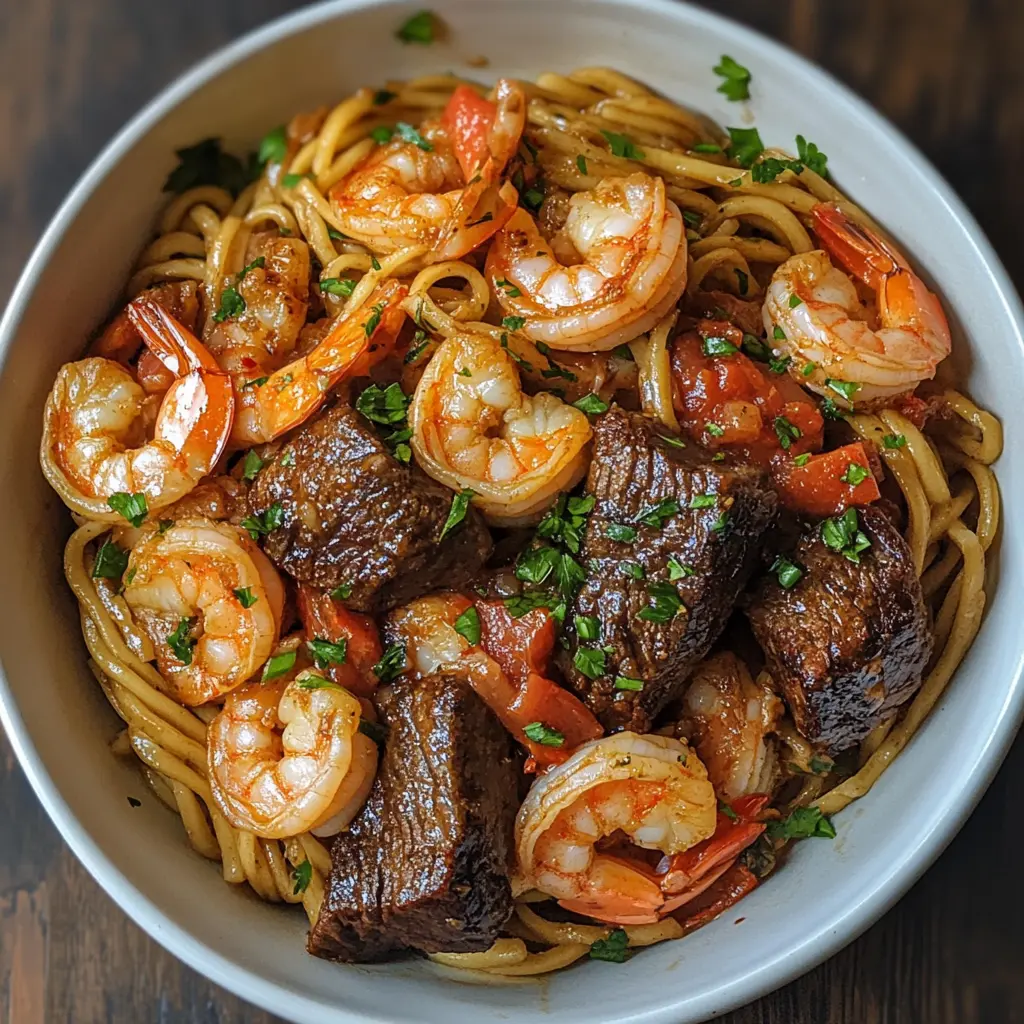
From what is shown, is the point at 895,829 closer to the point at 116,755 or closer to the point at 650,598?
the point at 650,598

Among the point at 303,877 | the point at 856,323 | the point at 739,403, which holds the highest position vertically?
the point at 856,323

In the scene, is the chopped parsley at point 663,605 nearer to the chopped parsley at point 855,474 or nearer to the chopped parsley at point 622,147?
the chopped parsley at point 855,474

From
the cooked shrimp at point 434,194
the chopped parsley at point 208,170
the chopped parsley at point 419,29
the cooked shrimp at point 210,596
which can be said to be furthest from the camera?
the chopped parsley at point 208,170

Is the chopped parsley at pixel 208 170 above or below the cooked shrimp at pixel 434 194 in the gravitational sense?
below

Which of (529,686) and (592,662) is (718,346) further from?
(529,686)

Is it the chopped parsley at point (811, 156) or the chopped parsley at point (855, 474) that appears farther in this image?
the chopped parsley at point (811, 156)

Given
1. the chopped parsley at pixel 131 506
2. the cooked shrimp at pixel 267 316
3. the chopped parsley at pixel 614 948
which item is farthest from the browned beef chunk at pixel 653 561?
the chopped parsley at pixel 131 506

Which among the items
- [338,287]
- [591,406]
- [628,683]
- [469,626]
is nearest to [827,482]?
[591,406]
